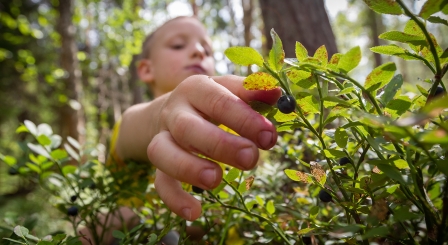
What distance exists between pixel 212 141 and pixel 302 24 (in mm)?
1591

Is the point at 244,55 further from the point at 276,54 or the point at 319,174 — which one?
the point at 319,174

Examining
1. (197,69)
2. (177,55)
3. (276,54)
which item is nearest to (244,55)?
(276,54)

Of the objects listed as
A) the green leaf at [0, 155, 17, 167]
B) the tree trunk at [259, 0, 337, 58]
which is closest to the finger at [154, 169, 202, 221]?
the green leaf at [0, 155, 17, 167]

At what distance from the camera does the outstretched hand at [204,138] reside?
38cm

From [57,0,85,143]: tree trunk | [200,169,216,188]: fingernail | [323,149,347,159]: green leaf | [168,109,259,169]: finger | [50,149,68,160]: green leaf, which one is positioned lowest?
[57,0,85,143]: tree trunk

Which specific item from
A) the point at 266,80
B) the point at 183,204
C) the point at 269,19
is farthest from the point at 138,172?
the point at 269,19

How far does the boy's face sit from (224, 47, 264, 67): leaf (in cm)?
123

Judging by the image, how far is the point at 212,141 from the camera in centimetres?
38

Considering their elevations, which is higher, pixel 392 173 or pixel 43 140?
pixel 392 173

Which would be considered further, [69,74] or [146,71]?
[69,74]

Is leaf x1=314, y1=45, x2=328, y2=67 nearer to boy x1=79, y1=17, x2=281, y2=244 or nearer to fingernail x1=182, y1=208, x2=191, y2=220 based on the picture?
boy x1=79, y1=17, x2=281, y2=244

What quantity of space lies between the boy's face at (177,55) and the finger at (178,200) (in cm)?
117

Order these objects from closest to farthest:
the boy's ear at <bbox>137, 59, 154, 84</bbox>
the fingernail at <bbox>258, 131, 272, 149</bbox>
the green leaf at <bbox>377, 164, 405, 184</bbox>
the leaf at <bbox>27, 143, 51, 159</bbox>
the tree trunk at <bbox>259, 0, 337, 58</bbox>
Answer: the green leaf at <bbox>377, 164, 405, 184</bbox> → the fingernail at <bbox>258, 131, 272, 149</bbox> → the leaf at <bbox>27, 143, 51, 159</bbox> → the tree trunk at <bbox>259, 0, 337, 58</bbox> → the boy's ear at <bbox>137, 59, 154, 84</bbox>

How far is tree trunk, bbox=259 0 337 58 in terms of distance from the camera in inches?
68.4
